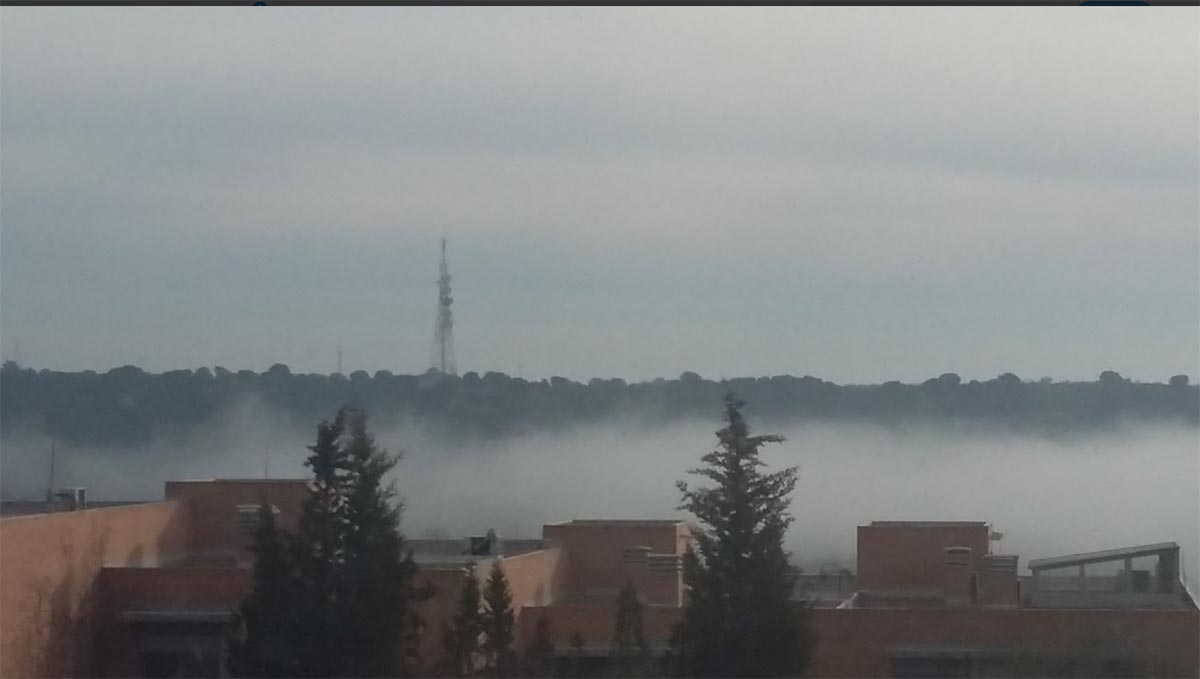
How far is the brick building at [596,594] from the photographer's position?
43.5 ft

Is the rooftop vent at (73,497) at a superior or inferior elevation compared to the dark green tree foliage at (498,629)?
superior

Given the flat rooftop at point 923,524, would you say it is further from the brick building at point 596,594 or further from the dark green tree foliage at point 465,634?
the dark green tree foliage at point 465,634

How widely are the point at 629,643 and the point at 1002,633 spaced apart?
10.4 ft

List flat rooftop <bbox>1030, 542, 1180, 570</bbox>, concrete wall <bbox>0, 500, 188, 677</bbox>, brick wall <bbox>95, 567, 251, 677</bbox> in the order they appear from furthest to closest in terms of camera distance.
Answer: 1. flat rooftop <bbox>1030, 542, 1180, 570</bbox>
2. brick wall <bbox>95, 567, 251, 677</bbox>
3. concrete wall <bbox>0, 500, 188, 677</bbox>

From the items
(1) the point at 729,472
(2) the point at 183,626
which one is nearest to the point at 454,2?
(1) the point at 729,472

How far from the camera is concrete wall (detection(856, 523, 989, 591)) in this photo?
59.9 ft

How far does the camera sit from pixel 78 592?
16.2m

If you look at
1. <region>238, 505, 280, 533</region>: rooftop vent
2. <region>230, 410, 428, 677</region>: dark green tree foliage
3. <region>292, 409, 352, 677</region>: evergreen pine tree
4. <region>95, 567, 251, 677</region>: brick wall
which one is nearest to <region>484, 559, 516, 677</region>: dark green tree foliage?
<region>230, 410, 428, 677</region>: dark green tree foliage

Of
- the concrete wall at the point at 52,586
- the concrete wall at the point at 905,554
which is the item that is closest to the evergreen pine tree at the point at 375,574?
the concrete wall at the point at 52,586

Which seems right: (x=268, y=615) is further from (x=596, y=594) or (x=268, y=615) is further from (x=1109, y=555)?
(x=1109, y=555)

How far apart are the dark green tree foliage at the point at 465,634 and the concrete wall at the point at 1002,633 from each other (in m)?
2.74

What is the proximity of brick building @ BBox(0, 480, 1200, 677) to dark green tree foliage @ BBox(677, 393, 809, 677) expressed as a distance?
64cm

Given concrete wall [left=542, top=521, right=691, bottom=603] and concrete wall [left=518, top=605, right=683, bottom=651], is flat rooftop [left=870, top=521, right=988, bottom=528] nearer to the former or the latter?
concrete wall [left=542, top=521, right=691, bottom=603]

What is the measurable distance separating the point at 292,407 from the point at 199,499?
11.2m
